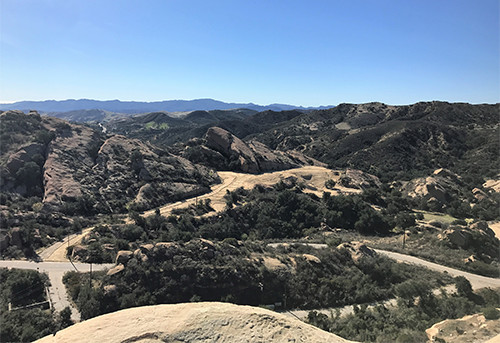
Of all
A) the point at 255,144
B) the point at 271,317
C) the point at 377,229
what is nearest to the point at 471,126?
the point at 255,144

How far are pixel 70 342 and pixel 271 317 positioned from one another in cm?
651

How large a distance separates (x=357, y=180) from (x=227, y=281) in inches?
1805

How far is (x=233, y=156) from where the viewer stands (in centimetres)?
7162

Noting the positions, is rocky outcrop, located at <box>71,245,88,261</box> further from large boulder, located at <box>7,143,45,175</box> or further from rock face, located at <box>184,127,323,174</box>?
rock face, located at <box>184,127,323,174</box>

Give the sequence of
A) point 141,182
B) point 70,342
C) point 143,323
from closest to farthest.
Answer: point 70,342 < point 143,323 < point 141,182

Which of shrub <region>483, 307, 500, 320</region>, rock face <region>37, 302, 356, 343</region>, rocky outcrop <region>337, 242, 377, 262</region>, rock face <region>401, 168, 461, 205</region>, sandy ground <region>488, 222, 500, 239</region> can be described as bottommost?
rocky outcrop <region>337, 242, 377, 262</region>

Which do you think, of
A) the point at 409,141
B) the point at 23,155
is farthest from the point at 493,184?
the point at 23,155

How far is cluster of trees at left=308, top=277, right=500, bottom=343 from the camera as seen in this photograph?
57.4ft

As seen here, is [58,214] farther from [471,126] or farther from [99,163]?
[471,126]

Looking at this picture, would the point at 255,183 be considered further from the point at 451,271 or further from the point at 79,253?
the point at 451,271

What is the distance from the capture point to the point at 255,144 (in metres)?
80.1

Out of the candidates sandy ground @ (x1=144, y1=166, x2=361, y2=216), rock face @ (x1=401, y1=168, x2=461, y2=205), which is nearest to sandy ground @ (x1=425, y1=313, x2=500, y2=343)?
sandy ground @ (x1=144, y1=166, x2=361, y2=216)

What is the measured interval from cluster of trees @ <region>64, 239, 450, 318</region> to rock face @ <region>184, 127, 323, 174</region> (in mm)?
42834

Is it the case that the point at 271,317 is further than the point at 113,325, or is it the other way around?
the point at 271,317
